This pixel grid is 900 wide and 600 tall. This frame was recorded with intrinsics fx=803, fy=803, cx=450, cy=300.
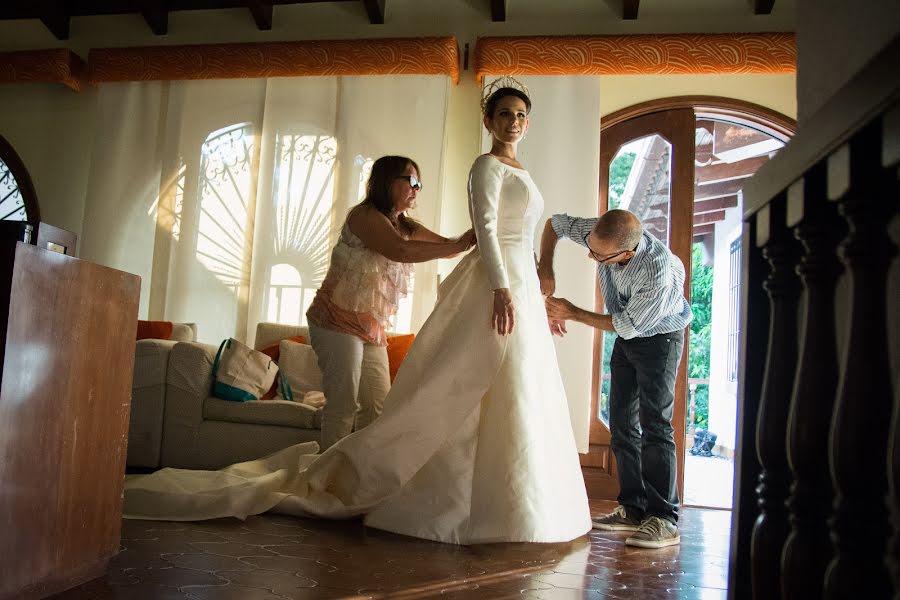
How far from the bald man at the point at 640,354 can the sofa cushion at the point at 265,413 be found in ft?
4.98

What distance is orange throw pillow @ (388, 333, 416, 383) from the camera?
438 cm

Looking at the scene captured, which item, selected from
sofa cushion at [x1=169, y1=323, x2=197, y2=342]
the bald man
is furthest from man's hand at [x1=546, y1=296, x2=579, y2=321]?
sofa cushion at [x1=169, y1=323, x2=197, y2=342]

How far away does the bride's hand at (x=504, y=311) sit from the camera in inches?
107

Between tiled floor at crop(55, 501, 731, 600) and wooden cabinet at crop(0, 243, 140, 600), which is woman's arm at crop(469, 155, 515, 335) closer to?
tiled floor at crop(55, 501, 731, 600)

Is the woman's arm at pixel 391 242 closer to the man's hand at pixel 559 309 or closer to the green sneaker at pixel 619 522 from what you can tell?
the man's hand at pixel 559 309

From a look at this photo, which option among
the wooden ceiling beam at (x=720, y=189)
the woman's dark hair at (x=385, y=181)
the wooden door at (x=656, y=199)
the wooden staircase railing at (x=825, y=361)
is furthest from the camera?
the wooden ceiling beam at (x=720, y=189)

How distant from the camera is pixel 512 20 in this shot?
17.0ft

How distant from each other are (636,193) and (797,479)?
4066mm

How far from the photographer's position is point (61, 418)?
5.65ft

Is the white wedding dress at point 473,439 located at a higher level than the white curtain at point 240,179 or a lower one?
lower

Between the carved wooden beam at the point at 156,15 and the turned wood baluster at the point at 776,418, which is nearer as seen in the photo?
the turned wood baluster at the point at 776,418

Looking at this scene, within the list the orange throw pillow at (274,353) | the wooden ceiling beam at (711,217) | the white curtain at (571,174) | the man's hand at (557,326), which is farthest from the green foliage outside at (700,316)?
the man's hand at (557,326)

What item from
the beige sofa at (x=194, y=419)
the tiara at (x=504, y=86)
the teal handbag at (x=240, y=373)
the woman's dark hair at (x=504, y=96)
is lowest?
the beige sofa at (x=194, y=419)

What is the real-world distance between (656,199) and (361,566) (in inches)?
133
